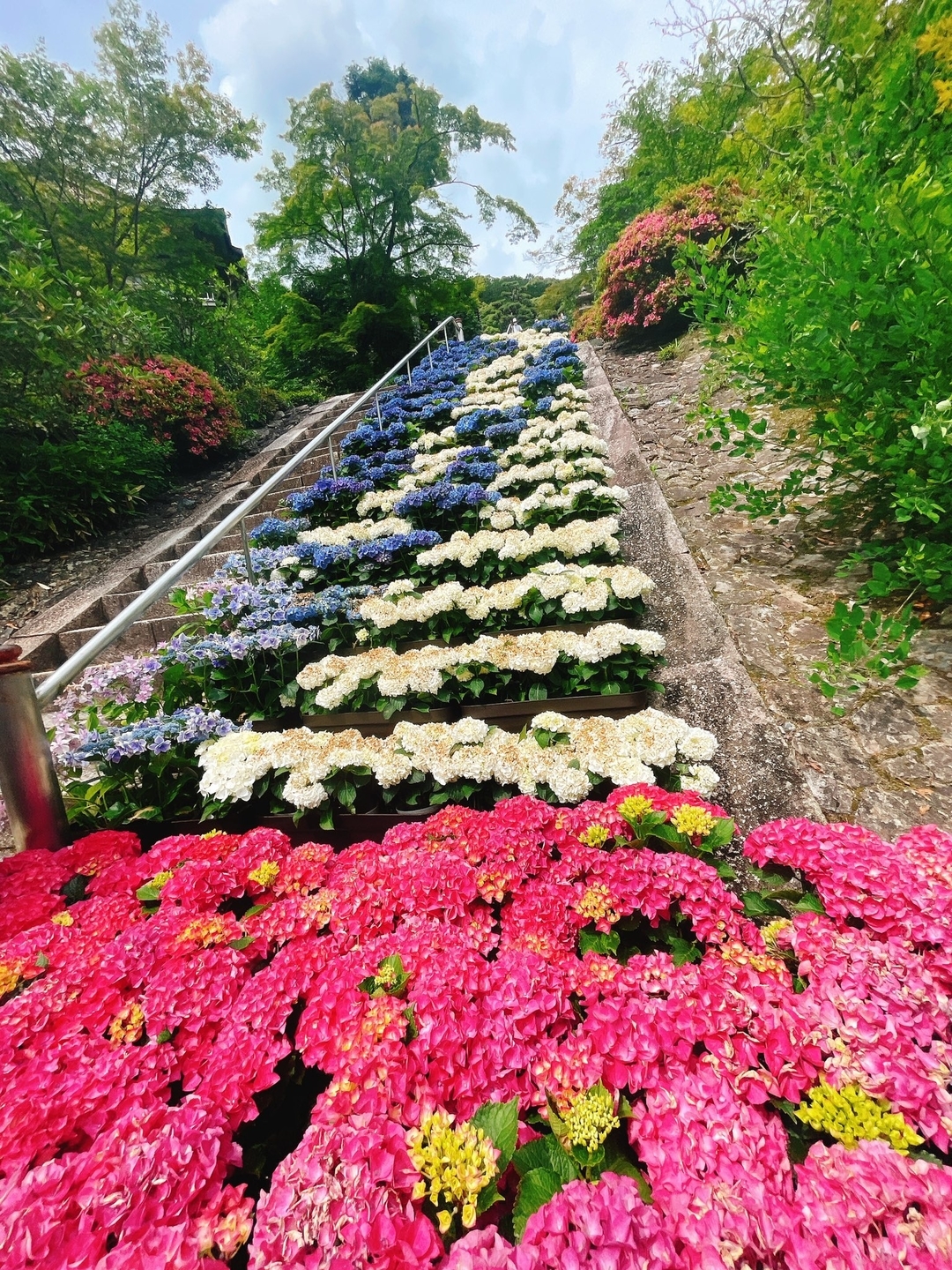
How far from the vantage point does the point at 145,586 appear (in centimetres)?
471

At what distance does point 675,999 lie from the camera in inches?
43.8

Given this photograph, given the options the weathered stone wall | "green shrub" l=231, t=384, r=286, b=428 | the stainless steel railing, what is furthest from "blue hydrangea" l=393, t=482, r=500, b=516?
"green shrub" l=231, t=384, r=286, b=428

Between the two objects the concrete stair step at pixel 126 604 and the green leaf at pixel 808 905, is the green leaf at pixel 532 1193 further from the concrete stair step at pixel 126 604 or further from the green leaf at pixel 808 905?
the concrete stair step at pixel 126 604

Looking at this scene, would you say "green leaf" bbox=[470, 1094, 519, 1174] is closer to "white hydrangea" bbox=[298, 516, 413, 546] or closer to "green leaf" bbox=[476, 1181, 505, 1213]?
"green leaf" bbox=[476, 1181, 505, 1213]

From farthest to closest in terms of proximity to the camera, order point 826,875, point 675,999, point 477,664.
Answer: point 477,664, point 826,875, point 675,999

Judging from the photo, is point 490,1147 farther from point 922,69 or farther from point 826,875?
point 922,69

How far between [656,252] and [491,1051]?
984 cm

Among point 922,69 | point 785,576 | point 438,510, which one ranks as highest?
point 922,69

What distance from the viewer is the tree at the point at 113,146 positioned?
8648 mm

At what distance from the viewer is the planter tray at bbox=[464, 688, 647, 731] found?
2.50 meters

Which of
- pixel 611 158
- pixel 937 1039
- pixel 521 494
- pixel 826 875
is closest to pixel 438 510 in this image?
pixel 521 494

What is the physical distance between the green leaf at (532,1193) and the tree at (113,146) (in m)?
11.6

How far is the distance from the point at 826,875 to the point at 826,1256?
80 centimetres

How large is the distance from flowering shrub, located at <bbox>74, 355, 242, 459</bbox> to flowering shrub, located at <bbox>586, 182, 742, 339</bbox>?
19.9 feet
